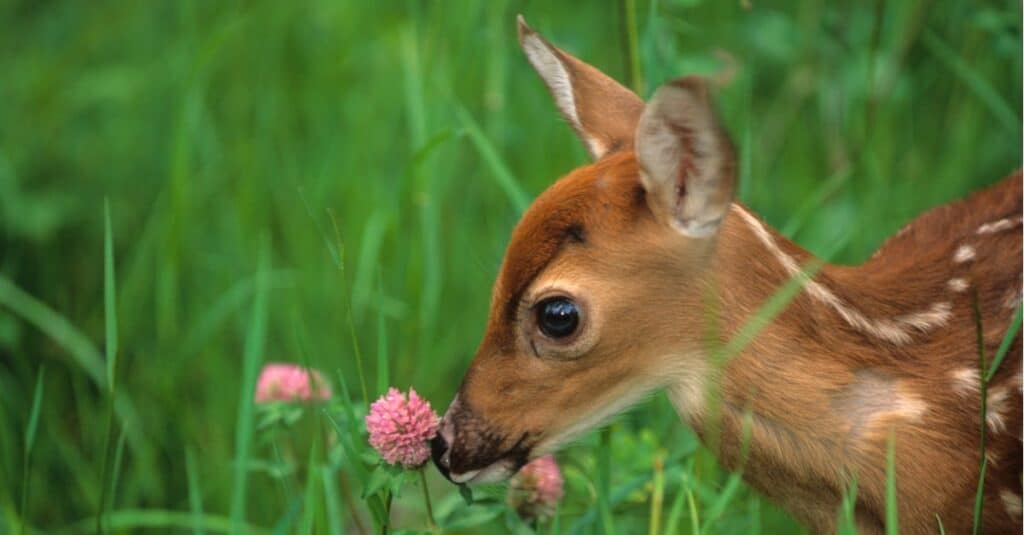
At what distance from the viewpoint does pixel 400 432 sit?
2428 mm

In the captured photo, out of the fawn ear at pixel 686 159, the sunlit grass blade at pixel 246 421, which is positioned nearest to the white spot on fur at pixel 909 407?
the fawn ear at pixel 686 159

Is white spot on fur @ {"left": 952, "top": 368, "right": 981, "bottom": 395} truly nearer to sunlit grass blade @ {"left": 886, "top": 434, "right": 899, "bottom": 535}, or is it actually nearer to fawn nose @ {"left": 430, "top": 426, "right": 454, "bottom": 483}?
Answer: sunlit grass blade @ {"left": 886, "top": 434, "right": 899, "bottom": 535}

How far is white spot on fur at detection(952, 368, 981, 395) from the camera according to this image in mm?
2514

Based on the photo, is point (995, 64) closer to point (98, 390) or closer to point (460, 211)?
point (460, 211)

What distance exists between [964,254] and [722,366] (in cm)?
50

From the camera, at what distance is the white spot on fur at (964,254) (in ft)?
8.88

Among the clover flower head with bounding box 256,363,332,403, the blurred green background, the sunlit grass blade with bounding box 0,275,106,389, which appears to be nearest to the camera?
the clover flower head with bounding box 256,363,332,403

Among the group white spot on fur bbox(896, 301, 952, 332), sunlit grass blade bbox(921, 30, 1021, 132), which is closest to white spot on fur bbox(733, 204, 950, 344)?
white spot on fur bbox(896, 301, 952, 332)

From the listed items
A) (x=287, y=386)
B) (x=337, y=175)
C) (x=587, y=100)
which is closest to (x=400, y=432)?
(x=287, y=386)

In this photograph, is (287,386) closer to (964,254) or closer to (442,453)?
(442,453)

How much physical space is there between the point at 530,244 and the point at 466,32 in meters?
1.43

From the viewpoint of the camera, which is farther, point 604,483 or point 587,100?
point 587,100

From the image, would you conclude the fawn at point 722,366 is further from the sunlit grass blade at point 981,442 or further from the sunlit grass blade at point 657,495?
the sunlit grass blade at point 657,495

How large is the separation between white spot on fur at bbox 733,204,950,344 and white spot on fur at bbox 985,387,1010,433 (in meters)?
0.15
